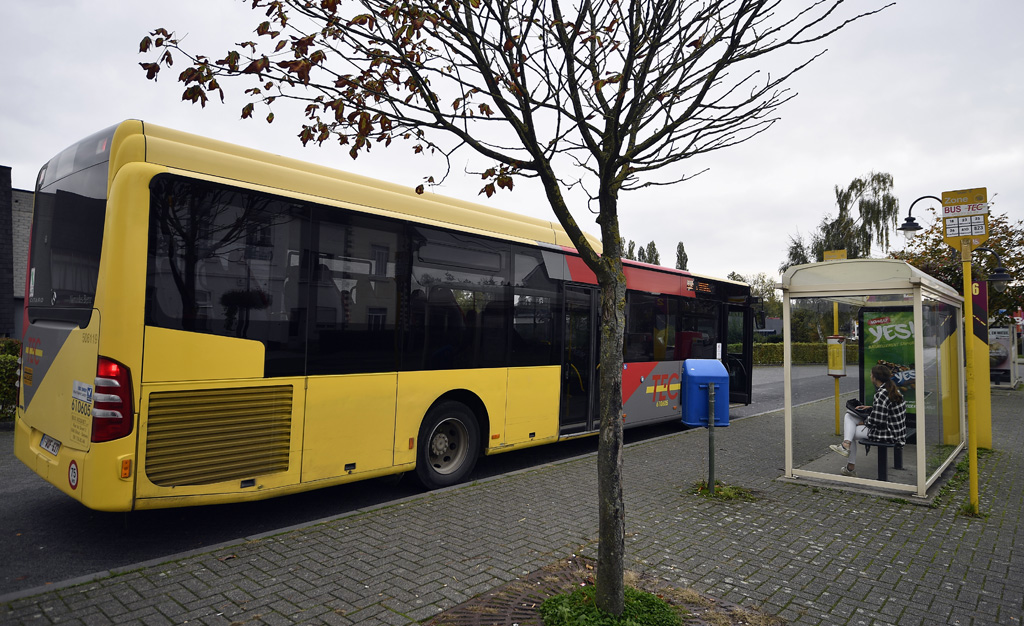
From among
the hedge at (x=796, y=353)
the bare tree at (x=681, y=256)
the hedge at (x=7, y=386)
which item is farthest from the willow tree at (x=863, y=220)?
the hedge at (x=7, y=386)

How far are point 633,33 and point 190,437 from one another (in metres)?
4.32

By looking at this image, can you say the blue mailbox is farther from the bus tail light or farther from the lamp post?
the bus tail light

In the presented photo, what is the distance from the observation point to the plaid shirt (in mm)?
7078

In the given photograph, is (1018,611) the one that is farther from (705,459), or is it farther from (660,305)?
(660,305)

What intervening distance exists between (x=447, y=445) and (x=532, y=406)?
55.6 inches

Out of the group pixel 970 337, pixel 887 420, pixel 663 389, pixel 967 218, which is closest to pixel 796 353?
pixel 663 389

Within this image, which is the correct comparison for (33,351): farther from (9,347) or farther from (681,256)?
(681,256)

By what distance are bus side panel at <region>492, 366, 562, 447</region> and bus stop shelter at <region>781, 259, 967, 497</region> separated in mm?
2933

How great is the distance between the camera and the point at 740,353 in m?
13.1

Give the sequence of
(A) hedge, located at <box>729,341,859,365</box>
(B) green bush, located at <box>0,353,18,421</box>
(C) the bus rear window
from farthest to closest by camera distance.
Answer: (A) hedge, located at <box>729,341,859,365</box> → (B) green bush, located at <box>0,353,18,421</box> → (C) the bus rear window

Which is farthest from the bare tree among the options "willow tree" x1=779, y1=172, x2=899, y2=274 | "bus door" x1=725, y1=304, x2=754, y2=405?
"bus door" x1=725, y1=304, x2=754, y2=405

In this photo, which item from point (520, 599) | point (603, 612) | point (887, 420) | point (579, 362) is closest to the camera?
point (603, 612)

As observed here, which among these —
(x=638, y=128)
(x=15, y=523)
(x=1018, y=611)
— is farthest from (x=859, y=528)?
(x=15, y=523)

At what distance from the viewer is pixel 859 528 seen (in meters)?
5.54
